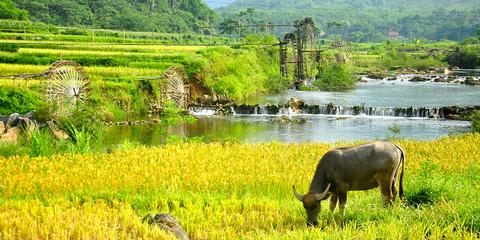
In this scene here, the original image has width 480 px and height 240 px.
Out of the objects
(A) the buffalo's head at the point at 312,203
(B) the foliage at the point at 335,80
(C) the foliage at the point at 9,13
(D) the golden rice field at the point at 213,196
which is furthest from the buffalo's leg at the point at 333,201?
(C) the foliage at the point at 9,13

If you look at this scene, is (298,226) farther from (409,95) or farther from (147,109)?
(409,95)

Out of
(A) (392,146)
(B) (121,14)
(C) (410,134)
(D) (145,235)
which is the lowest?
(C) (410,134)

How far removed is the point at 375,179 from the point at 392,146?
542 millimetres

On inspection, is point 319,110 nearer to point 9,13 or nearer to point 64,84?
point 64,84

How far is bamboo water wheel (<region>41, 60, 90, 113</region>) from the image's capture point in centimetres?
2244

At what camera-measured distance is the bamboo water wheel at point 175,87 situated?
28.5 m

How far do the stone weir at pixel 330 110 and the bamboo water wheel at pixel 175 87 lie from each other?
120 centimetres

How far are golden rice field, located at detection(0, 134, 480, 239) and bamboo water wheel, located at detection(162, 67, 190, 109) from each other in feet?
44.1

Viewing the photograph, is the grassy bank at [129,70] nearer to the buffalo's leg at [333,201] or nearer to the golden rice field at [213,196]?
the golden rice field at [213,196]

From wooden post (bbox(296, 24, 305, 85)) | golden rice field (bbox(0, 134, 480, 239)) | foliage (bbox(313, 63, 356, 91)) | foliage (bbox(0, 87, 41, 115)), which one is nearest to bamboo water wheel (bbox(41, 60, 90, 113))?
foliage (bbox(0, 87, 41, 115))

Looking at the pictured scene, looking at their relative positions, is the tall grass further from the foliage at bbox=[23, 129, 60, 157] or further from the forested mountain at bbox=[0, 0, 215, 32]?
the forested mountain at bbox=[0, 0, 215, 32]

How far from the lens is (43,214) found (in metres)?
7.80

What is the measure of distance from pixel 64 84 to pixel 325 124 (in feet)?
38.6

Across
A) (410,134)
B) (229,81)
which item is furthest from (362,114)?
(229,81)
